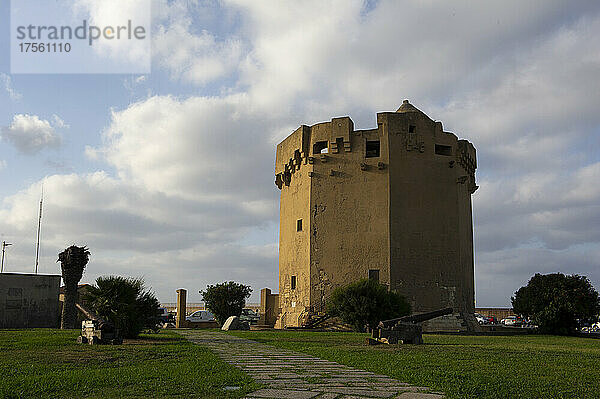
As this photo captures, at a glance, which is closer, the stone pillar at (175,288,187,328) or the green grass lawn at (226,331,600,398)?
the green grass lawn at (226,331,600,398)

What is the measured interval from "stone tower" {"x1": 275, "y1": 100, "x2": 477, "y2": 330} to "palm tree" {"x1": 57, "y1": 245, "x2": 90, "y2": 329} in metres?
10.3

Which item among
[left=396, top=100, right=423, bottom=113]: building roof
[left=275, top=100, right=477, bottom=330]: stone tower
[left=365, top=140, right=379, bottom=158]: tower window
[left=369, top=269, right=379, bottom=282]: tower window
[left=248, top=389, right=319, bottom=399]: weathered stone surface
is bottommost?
[left=248, top=389, right=319, bottom=399]: weathered stone surface

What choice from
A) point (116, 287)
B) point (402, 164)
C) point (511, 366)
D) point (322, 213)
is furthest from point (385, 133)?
point (511, 366)

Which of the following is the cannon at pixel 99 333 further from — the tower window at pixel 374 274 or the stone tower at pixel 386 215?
the tower window at pixel 374 274

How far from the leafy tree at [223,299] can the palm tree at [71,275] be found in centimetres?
893

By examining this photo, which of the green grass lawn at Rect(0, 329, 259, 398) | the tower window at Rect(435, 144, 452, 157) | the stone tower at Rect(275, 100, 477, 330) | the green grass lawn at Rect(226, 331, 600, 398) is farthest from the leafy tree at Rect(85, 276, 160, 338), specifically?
the tower window at Rect(435, 144, 452, 157)

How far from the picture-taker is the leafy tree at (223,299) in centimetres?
3028

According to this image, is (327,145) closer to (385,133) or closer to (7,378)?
(385,133)

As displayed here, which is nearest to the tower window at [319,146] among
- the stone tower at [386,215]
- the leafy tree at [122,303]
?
the stone tower at [386,215]

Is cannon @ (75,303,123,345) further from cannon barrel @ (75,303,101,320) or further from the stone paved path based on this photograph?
the stone paved path

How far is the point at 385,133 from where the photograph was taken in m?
26.8

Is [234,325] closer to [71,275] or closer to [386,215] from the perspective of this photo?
[71,275]

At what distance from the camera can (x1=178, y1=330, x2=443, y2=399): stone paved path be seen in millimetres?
5156

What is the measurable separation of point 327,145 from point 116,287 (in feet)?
53.7
